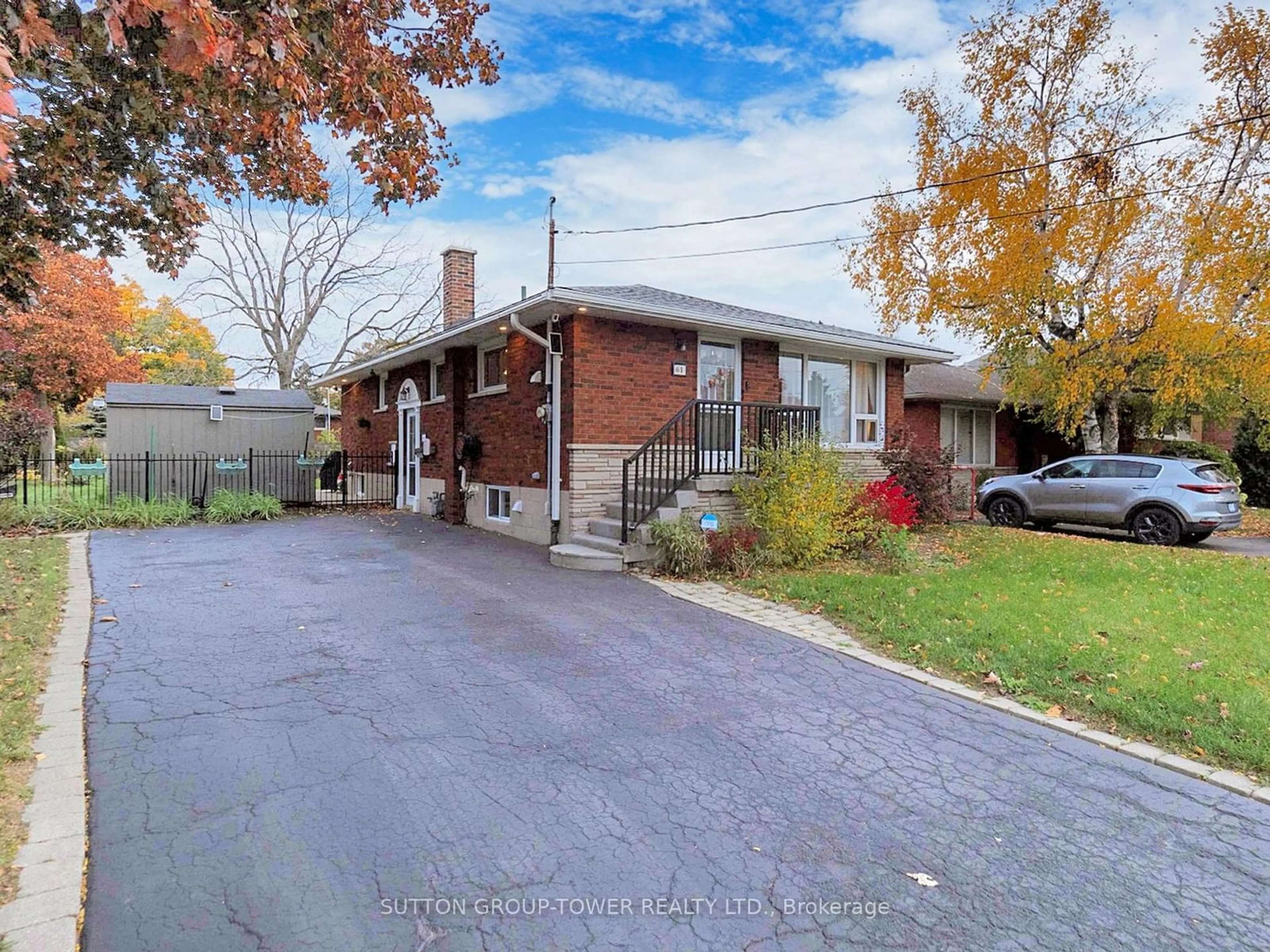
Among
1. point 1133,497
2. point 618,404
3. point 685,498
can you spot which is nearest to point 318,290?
point 618,404

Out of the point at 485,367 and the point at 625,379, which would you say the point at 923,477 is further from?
the point at 485,367

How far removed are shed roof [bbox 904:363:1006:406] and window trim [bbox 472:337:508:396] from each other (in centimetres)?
1061

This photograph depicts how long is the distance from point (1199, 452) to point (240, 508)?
2347cm

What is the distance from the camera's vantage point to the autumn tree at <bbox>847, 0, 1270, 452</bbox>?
12.9m

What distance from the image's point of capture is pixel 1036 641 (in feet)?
17.2

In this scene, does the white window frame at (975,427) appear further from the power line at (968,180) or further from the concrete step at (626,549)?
the concrete step at (626,549)

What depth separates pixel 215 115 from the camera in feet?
15.4

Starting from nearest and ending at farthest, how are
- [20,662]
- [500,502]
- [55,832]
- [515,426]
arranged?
[55,832] < [20,662] < [515,426] < [500,502]

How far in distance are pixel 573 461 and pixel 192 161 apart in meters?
5.40

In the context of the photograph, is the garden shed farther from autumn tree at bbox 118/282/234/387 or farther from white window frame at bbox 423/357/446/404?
autumn tree at bbox 118/282/234/387

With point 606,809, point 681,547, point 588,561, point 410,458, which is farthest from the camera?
point 410,458

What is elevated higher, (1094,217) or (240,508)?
(1094,217)

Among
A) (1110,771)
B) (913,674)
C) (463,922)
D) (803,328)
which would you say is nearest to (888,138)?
(803,328)

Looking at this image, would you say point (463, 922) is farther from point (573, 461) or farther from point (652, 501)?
point (573, 461)
